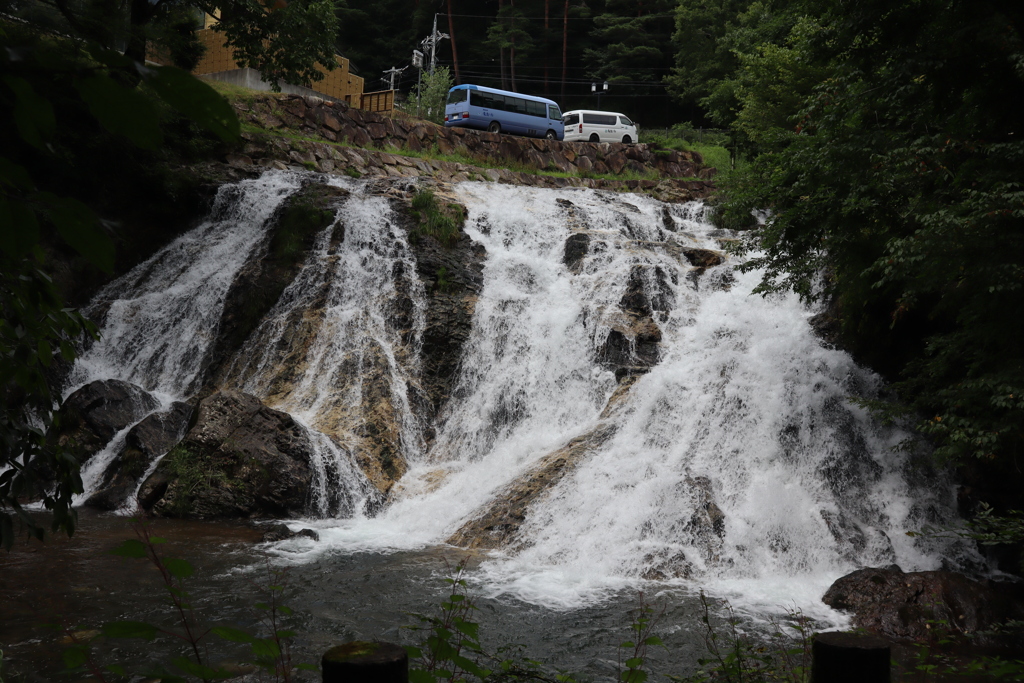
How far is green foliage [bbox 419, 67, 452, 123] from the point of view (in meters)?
29.0

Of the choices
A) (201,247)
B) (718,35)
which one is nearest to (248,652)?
(201,247)

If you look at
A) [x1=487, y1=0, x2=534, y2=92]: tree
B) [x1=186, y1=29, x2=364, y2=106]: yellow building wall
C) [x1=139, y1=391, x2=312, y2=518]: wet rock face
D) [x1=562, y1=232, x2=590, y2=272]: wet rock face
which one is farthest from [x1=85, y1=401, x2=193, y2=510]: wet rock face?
[x1=487, y1=0, x2=534, y2=92]: tree

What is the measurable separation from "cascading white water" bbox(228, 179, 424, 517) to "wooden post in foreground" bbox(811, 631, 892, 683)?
8934 mm

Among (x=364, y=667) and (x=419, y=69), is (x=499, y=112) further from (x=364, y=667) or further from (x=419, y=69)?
(x=364, y=667)

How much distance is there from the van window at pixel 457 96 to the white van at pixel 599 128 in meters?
5.19

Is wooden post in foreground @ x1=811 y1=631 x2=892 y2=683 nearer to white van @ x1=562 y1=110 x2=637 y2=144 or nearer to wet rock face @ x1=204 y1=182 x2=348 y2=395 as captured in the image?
wet rock face @ x1=204 y1=182 x2=348 y2=395

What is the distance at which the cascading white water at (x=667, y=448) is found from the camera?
8281 mm

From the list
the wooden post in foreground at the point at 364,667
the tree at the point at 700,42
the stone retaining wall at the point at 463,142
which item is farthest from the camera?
the tree at the point at 700,42

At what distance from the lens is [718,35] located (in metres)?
34.1

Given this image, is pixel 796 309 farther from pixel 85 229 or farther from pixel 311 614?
pixel 85 229

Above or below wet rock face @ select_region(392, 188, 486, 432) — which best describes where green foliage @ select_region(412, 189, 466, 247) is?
above

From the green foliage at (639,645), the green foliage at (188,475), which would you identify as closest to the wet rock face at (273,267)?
the green foliage at (188,475)

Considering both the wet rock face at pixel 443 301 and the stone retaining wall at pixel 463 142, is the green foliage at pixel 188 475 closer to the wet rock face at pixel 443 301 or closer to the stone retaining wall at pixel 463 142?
the wet rock face at pixel 443 301

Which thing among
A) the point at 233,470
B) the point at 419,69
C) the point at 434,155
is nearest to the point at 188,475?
the point at 233,470
